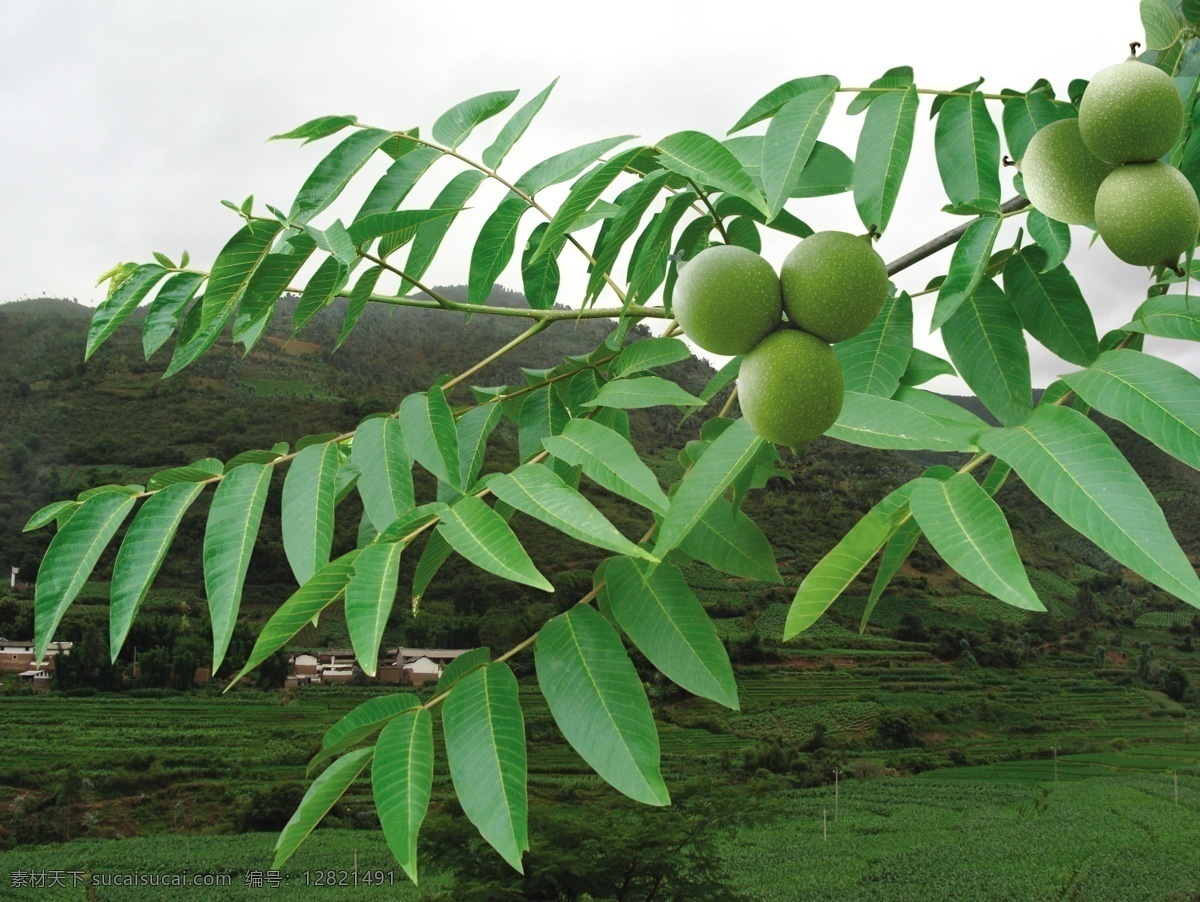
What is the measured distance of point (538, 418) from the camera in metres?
0.89

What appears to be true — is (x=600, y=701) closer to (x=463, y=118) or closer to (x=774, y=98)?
(x=774, y=98)

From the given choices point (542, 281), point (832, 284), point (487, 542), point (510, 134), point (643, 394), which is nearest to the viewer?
point (832, 284)

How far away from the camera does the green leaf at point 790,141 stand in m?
0.50

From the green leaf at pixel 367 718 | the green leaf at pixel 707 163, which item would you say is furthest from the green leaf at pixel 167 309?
the green leaf at pixel 707 163

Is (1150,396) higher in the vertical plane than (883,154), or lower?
lower

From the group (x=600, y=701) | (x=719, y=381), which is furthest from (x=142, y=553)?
(x=719, y=381)

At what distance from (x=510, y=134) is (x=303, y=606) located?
1.76 ft

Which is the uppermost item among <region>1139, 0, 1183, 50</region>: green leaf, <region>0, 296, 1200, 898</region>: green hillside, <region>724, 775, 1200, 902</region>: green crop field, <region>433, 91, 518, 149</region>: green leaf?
<region>433, 91, 518, 149</region>: green leaf

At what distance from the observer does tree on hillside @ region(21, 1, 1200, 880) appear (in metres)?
0.44

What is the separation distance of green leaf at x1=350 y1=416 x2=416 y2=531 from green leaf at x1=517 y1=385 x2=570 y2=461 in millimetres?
176

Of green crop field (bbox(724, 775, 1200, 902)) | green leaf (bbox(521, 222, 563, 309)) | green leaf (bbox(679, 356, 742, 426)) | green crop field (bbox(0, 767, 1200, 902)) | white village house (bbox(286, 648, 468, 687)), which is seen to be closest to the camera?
green leaf (bbox(679, 356, 742, 426))

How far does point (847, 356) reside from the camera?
2.15ft

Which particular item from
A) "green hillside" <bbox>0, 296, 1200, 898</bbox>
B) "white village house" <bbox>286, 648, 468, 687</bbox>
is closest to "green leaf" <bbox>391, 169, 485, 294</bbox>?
"green hillside" <bbox>0, 296, 1200, 898</bbox>

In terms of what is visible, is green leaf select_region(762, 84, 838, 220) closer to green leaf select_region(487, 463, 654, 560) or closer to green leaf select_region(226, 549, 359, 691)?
green leaf select_region(487, 463, 654, 560)
